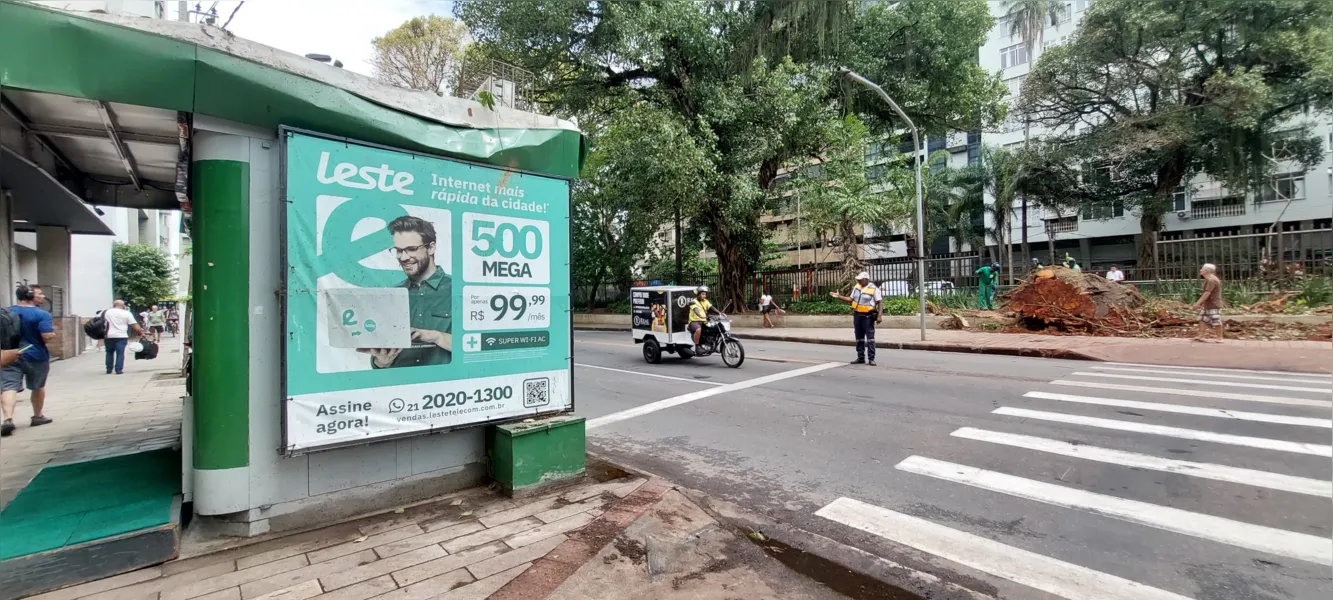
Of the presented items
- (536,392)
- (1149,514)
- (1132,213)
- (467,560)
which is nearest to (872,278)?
(1149,514)

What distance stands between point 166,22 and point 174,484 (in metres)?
3.23

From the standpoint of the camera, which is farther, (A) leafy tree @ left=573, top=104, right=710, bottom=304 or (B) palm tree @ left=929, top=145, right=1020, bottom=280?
(B) palm tree @ left=929, top=145, right=1020, bottom=280

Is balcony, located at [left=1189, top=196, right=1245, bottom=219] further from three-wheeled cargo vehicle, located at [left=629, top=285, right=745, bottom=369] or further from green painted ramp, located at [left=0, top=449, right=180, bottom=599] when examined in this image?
green painted ramp, located at [left=0, top=449, right=180, bottom=599]

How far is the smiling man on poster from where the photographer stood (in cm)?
420

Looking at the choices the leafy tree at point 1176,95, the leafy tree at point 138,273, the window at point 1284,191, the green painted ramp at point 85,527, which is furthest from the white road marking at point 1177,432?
the leafy tree at point 138,273

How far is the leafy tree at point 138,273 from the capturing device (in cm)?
3312

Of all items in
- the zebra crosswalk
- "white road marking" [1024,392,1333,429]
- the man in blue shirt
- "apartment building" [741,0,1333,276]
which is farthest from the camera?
"apartment building" [741,0,1333,276]

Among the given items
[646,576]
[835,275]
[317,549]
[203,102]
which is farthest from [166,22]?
[835,275]

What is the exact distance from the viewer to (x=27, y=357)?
7.04 metres

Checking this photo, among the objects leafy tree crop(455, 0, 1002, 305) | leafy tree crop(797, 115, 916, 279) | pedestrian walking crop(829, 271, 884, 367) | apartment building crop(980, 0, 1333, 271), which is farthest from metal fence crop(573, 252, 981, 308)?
apartment building crop(980, 0, 1333, 271)

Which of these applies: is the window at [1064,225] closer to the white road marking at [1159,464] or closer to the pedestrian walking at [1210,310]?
the pedestrian walking at [1210,310]

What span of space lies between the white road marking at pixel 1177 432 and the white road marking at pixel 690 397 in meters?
3.60

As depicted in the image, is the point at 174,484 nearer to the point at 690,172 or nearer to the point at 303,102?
the point at 303,102

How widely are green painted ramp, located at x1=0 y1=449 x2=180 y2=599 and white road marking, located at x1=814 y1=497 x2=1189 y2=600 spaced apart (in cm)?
429
